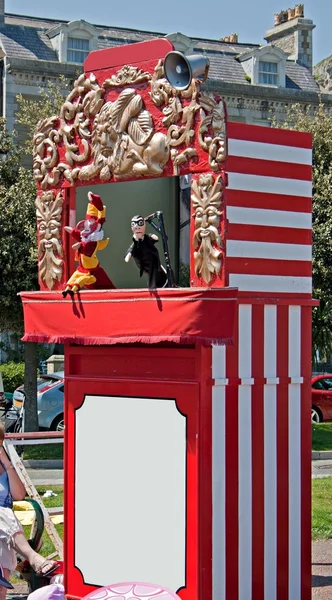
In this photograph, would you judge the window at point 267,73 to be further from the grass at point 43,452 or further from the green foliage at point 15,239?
the grass at point 43,452

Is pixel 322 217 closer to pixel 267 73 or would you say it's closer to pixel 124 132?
pixel 124 132

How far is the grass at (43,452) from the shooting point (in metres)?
17.5

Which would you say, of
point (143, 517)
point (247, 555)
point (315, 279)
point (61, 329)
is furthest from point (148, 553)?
Answer: point (315, 279)

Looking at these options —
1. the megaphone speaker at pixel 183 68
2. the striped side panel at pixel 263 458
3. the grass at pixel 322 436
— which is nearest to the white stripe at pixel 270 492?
the striped side panel at pixel 263 458

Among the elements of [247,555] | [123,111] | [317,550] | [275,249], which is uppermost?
[123,111]

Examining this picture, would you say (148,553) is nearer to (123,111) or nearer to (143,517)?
(143,517)

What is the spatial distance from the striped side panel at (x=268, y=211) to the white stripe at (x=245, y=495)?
0.85 metres

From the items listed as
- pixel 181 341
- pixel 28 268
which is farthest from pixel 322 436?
pixel 181 341

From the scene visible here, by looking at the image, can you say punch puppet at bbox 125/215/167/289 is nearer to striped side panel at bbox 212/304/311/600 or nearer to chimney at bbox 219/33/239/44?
striped side panel at bbox 212/304/311/600

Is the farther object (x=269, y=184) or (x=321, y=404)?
(x=321, y=404)

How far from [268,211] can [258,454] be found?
5.75 feet

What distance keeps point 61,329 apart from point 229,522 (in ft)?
6.13

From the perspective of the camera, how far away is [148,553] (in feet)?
23.2

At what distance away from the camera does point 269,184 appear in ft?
23.7
